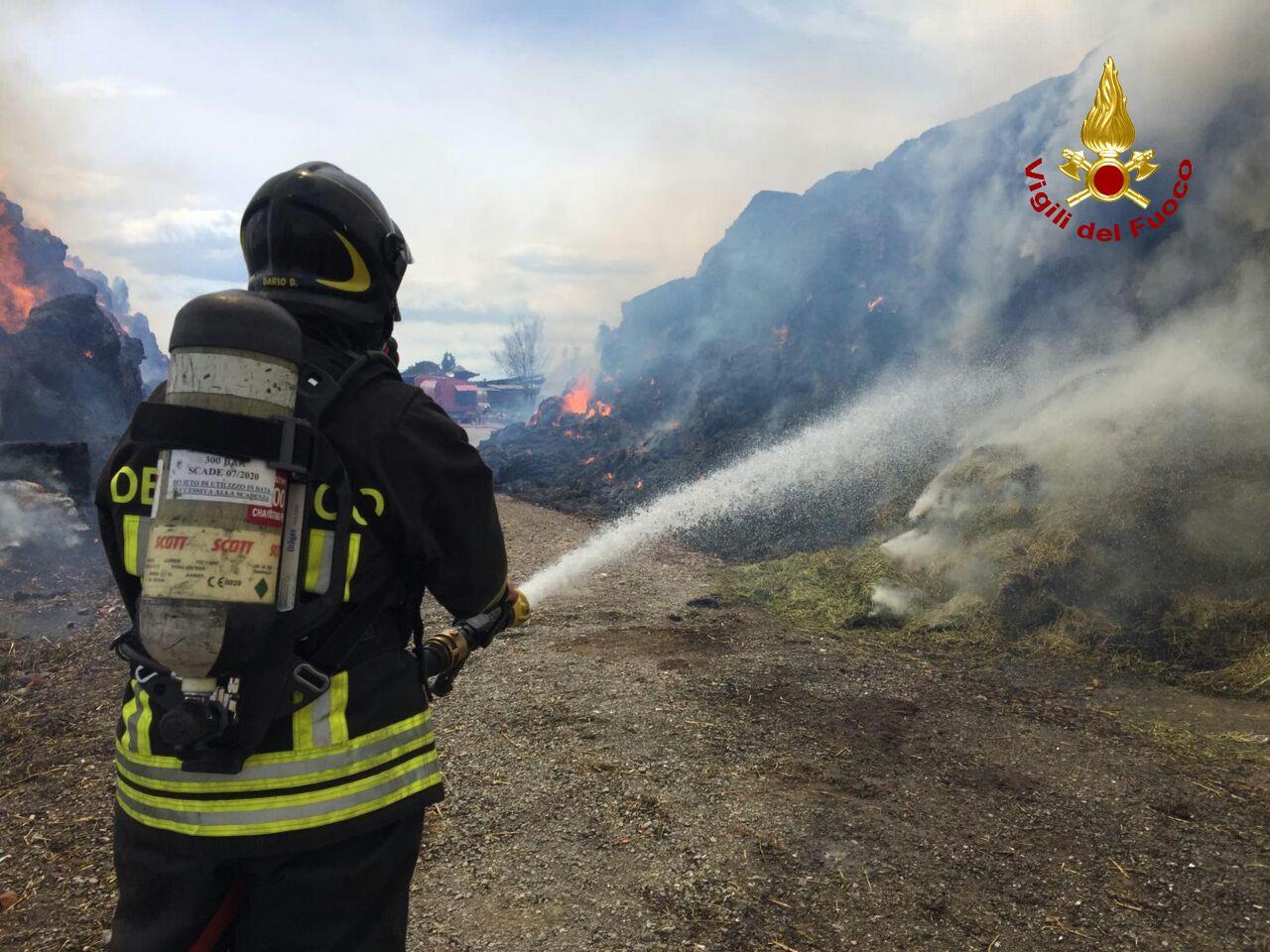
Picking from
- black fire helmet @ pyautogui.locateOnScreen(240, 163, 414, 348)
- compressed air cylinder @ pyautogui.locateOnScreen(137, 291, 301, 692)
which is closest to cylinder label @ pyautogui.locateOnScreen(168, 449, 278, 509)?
compressed air cylinder @ pyautogui.locateOnScreen(137, 291, 301, 692)

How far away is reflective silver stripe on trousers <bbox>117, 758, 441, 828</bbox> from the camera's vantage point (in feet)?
5.74

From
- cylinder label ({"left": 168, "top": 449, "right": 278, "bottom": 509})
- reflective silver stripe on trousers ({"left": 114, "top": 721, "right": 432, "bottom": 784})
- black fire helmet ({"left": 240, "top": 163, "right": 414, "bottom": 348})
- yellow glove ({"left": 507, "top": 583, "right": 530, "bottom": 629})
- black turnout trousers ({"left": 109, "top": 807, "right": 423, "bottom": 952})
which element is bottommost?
black turnout trousers ({"left": 109, "top": 807, "right": 423, "bottom": 952})

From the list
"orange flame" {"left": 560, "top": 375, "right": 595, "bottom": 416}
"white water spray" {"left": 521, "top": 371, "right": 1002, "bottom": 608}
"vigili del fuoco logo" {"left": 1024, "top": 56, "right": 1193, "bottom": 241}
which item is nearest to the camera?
"vigili del fuoco logo" {"left": 1024, "top": 56, "right": 1193, "bottom": 241}

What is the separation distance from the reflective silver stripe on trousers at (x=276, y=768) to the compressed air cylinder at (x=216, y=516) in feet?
0.81

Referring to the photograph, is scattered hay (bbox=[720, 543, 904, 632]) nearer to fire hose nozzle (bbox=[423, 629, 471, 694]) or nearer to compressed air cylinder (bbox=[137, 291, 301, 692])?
fire hose nozzle (bbox=[423, 629, 471, 694])

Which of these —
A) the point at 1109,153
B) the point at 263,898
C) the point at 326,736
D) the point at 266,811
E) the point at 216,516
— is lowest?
the point at 263,898

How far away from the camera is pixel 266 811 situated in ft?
5.75

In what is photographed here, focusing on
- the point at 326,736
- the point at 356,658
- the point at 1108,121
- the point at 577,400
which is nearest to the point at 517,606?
the point at 356,658

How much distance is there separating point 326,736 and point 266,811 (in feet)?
0.66

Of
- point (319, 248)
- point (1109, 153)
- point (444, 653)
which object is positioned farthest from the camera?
point (1109, 153)

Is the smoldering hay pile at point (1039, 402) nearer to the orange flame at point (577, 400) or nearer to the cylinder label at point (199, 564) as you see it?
the cylinder label at point (199, 564)

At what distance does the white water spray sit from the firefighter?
913 cm

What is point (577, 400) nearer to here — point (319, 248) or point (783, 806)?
point (783, 806)

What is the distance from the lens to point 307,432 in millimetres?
1787
